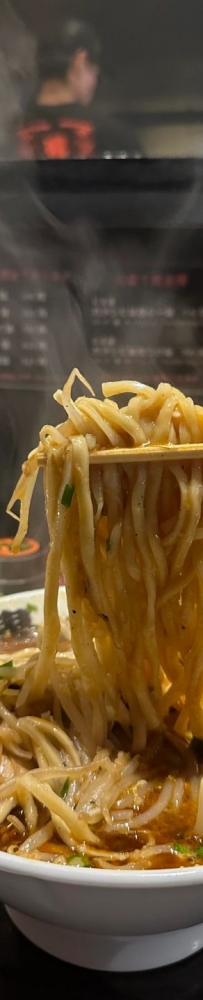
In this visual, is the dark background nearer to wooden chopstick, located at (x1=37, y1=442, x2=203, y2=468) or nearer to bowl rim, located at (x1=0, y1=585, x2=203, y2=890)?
wooden chopstick, located at (x1=37, y1=442, x2=203, y2=468)

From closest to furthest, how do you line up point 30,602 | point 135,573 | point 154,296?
point 135,573, point 30,602, point 154,296

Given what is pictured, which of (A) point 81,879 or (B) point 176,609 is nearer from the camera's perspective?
(A) point 81,879

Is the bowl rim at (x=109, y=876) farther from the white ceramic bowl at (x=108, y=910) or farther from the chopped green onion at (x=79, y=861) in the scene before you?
the chopped green onion at (x=79, y=861)

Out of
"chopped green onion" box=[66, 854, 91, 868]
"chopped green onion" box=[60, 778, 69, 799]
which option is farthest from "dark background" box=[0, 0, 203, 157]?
"chopped green onion" box=[66, 854, 91, 868]

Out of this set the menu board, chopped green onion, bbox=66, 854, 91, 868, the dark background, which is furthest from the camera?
the menu board

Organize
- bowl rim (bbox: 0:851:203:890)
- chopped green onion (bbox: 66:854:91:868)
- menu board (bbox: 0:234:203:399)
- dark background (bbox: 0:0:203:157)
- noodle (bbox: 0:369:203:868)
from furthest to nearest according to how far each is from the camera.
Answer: menu board (bbox: 0:234:203:399)
dark background (bbox: 0:0:203:157)
noodle (bbox: 0:369:203:868)
chopped green onion (bbox: 66:854:91:868)
bowl rim (bbox: 0:851:203:890)

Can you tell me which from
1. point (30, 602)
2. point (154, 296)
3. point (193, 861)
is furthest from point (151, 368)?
point (193, 861)

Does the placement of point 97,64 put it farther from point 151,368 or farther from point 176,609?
point 176,609

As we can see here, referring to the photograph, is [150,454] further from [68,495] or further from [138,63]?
[138,63]
